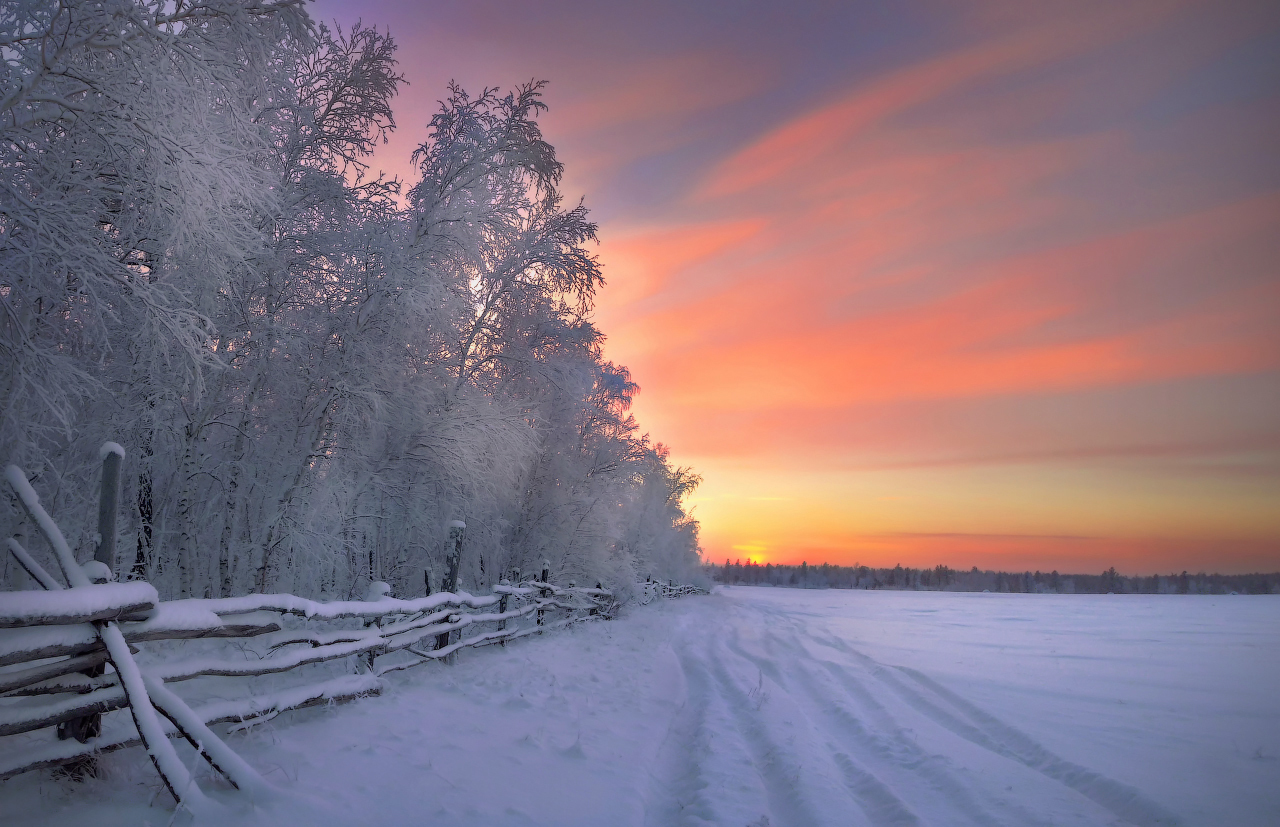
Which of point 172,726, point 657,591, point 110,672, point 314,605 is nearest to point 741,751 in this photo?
point 314,605

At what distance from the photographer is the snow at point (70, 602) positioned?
2689mm

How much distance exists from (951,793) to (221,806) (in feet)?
14.7

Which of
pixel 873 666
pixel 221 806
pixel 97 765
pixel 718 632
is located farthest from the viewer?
pixel 718 632

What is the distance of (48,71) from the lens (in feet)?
13.2

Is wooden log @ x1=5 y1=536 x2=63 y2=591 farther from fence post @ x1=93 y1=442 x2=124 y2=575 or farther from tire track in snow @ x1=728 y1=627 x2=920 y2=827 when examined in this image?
tire track in snow @ x1=728 y1=627 x2=920 y2=827

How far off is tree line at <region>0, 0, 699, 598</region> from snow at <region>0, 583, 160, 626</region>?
7.13 ft

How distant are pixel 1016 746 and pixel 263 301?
389 inches

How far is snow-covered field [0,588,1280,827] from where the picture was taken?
3512 mm

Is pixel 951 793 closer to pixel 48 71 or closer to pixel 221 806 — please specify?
pixel 221 806

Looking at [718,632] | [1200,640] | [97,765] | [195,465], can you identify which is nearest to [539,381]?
[195,465]

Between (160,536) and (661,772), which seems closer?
(661,772)

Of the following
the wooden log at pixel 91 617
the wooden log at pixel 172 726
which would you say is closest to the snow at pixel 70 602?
the wooden log at pixel 91 617

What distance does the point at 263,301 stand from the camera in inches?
316

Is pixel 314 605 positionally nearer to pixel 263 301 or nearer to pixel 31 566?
pixel 31 566
